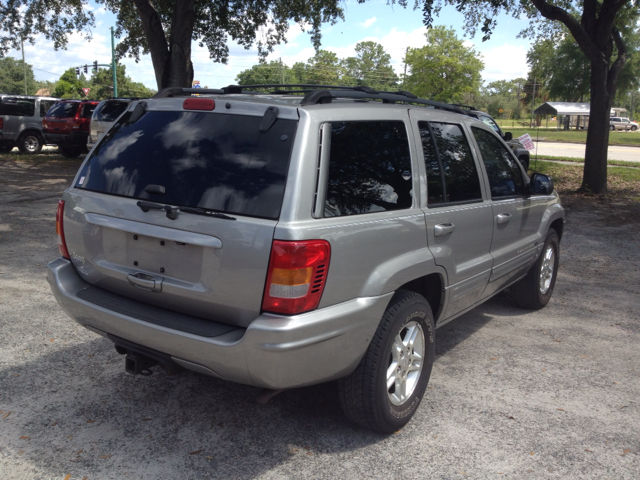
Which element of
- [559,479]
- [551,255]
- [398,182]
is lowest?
[559,479]

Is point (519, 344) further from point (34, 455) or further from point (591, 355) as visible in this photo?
point (34, 455)

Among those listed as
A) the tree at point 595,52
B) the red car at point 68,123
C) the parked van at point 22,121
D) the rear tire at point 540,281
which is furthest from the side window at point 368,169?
the parked van at point 22,121

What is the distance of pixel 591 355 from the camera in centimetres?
480

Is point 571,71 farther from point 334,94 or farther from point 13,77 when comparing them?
point 13,77

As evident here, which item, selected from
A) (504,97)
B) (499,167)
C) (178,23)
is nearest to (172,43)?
(178,23)

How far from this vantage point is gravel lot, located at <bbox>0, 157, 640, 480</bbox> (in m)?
3.12

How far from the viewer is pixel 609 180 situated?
661 inches

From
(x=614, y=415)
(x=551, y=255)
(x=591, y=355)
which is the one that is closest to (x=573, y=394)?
(x=614, y=415)

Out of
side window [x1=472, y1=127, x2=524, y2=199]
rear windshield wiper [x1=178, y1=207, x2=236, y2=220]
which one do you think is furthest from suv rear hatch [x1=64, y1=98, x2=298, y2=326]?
side window [x1=472, y1=127, x2=524, y2=199]

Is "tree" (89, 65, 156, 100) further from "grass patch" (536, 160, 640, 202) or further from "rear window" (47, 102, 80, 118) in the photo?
"grass patch" (536, 160, 640, 202)

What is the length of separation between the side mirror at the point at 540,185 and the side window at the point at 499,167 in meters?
0.13

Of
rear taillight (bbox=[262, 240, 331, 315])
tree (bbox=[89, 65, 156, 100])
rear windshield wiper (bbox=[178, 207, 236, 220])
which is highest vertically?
tree (bbox=[89, 65, 156, 100])

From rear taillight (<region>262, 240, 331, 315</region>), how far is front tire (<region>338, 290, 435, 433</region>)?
60cm

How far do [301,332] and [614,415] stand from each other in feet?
7.64
